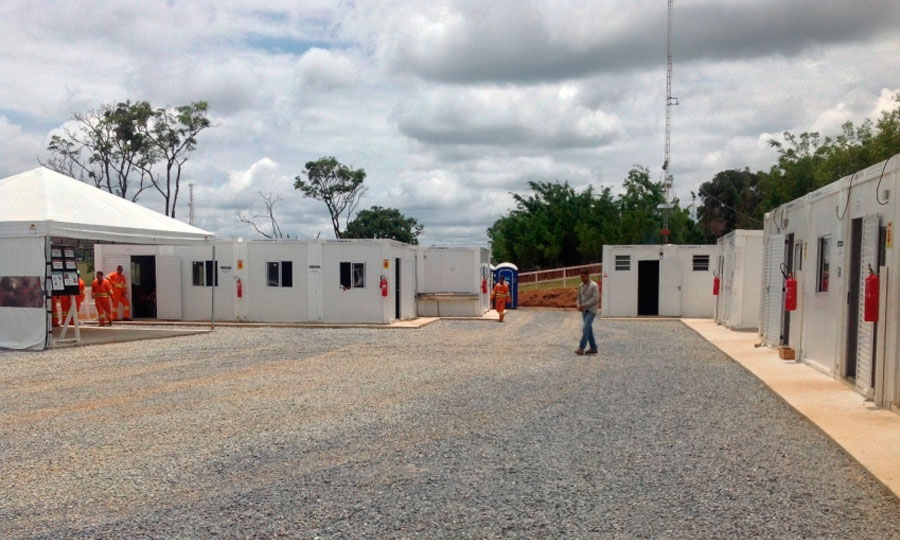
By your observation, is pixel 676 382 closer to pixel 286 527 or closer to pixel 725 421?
pixel 725 421

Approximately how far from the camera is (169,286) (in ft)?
78.5

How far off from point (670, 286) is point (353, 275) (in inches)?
436

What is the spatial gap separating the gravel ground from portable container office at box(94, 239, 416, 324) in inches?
355

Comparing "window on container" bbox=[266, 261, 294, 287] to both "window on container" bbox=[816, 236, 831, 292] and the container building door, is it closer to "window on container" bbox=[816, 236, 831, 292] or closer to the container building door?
"window on container" bbox=[816, 236, 831, 292]

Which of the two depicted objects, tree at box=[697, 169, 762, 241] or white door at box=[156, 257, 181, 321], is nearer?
white door at box=[156, 257, 181, 321]

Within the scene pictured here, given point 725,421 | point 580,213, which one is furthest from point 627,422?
point 580,213

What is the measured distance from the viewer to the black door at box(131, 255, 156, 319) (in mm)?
24219

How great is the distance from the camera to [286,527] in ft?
16.9

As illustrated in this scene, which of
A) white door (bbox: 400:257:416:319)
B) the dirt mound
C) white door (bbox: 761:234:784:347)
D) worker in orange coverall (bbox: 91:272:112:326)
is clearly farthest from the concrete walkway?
the dirt mound

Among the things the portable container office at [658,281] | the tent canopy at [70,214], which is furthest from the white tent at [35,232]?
the portable container office at [658,281]

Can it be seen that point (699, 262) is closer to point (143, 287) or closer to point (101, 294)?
point (143, 287)

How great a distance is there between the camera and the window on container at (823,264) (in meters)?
12.0

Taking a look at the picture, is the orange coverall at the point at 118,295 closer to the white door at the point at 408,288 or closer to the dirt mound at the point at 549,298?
the white door at the point at 408,288

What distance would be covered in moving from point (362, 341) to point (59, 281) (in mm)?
6409
